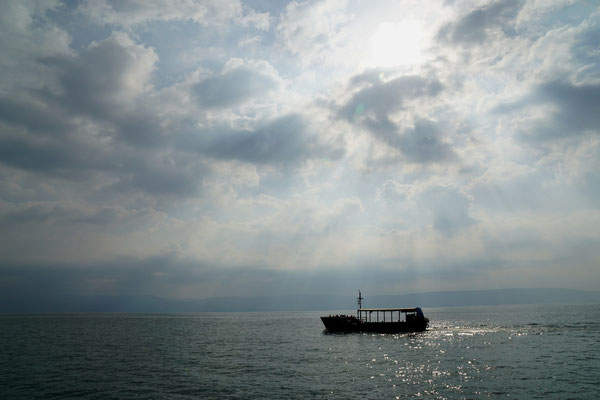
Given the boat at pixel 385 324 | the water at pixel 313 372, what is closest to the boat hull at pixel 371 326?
the boat at pixel 385 324

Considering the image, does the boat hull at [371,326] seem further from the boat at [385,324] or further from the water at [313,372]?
the water at [313,372]

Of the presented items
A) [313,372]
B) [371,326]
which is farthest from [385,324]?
[313,372]

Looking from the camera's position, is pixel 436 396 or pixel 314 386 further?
pixel 314 386

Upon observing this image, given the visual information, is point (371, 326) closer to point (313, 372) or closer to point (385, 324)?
point (385, 324)

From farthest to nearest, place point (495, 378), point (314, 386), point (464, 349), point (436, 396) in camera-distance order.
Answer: point (464, 349) → point (495, 378) → point (314, 386) → point (436, 396)

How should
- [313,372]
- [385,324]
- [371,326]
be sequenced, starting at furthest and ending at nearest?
[371,326] → [385,324] → [313,372]

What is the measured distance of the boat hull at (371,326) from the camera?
102438mm

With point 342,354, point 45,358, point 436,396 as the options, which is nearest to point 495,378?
point 436,396

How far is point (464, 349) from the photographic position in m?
67.7

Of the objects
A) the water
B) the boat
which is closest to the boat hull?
the boat

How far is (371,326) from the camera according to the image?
10612 centimetres

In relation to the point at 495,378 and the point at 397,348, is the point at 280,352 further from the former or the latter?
the point at 495,378

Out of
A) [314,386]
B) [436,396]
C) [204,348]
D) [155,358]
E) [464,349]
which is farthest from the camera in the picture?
[204,348]

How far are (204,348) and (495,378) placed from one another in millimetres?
52938
